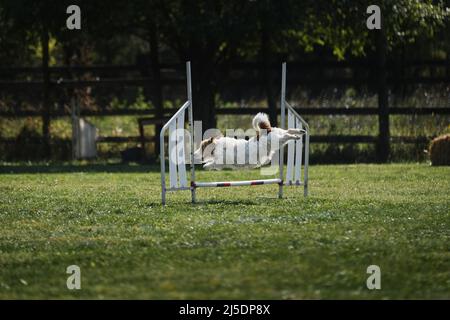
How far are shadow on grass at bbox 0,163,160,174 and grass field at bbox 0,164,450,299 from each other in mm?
4354

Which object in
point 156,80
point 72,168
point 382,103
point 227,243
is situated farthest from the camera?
point 156,80

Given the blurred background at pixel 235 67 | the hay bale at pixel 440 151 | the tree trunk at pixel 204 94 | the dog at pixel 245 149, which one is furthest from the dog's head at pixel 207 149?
the tree trunk at pixel 204 94

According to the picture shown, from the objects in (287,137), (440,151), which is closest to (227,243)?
(287,137)

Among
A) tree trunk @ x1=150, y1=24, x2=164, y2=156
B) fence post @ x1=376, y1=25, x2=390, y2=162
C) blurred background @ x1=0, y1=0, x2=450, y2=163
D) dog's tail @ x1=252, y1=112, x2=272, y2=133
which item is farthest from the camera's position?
tree trunk @ x1=150, y1=24, x2=164, y2=156

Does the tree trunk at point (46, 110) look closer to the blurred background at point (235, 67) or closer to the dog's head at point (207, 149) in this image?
the blurred background at point (235, 67)

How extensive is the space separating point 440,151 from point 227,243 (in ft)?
35.1

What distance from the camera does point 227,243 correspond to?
8234 mm

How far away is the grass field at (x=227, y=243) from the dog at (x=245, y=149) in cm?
53

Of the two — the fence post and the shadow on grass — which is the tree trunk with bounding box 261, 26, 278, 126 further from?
the shadow on grass

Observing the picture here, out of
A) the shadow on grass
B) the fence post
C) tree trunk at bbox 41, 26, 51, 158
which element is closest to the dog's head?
the shadow on grass

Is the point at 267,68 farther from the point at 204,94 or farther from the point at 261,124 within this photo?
the point at 261,124

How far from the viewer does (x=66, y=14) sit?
20516 mm

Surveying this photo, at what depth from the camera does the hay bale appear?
Result: 17906mm
